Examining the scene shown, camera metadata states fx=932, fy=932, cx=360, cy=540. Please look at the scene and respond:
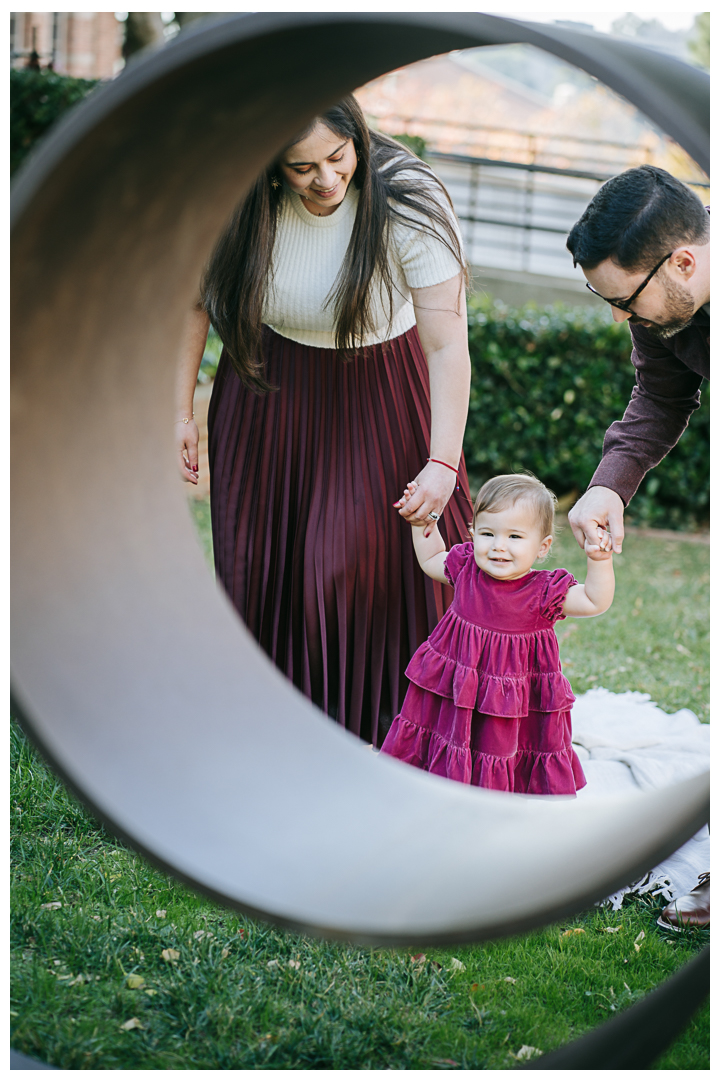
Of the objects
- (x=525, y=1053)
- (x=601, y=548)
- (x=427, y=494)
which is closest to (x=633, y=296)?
(x=601, y=548)

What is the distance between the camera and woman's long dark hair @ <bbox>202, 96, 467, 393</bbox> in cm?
258

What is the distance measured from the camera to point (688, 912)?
2.55 metres

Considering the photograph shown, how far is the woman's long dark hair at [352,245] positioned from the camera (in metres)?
2.58

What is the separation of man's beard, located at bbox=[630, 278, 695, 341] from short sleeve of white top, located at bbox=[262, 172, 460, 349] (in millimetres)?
629

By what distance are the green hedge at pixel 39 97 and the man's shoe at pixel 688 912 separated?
839cm

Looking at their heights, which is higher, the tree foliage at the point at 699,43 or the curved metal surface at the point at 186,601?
the tree foliage at the point at 699,43

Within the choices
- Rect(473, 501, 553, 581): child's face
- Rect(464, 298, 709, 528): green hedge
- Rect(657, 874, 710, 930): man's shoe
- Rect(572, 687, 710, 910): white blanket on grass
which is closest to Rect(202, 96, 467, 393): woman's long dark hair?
Rect(473, 501, 553, 581): child's face

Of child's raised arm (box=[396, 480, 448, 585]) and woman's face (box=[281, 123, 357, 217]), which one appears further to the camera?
child's raised arm (box=[396, 480, 448, 585])

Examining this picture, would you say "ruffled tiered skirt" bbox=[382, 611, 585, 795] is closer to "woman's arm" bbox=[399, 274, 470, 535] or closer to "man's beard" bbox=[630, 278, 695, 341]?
"woman's arm" bbox=[399, 274, 470, 535]

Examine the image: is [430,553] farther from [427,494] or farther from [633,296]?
[633,296]

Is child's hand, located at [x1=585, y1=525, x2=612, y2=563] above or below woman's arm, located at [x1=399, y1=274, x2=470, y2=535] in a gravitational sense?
below

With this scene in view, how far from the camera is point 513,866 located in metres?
1.72

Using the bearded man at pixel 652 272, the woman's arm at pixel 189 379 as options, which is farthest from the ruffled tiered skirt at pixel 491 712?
the woman's arm at pixel 189 379

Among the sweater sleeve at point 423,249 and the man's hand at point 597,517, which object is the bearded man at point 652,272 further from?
the sweater sleeve at point 423,249
